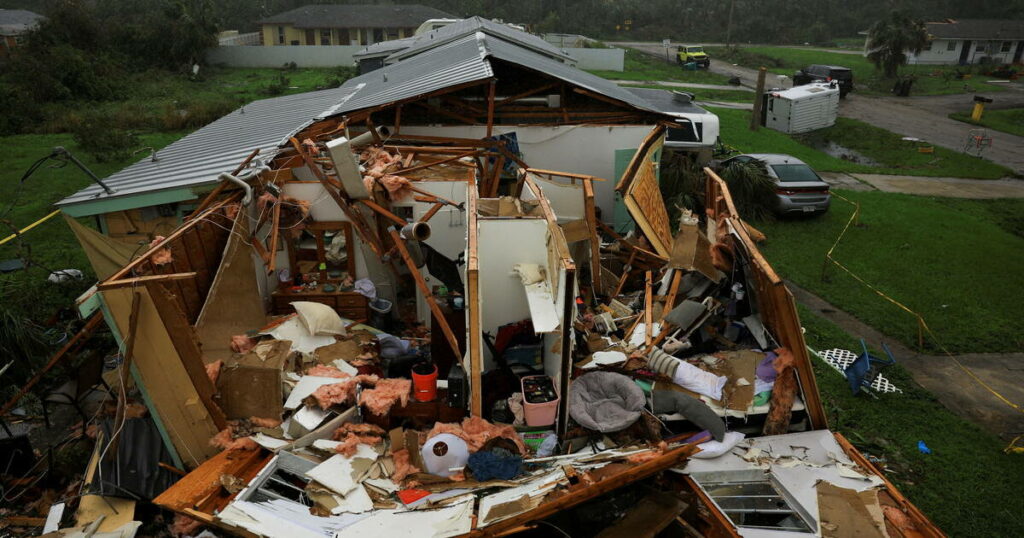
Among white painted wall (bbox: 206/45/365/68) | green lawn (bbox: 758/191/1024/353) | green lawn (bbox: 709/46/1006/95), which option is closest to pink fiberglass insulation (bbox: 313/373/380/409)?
green lawn (bbox: 758/191/1024/353)

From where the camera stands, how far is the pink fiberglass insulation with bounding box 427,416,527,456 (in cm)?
639

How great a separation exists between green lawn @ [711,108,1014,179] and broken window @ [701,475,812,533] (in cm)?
1772

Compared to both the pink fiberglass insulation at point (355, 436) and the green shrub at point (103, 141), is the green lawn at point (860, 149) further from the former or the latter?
the green shrub at point (103, 141)

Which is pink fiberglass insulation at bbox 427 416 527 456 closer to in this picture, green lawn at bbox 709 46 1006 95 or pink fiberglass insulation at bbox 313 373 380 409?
pink fiberglass insulation at bbox 313 373 380 409

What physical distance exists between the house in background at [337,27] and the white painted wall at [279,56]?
10.5 meters

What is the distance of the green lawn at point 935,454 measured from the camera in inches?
271

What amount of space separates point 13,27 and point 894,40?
59.1m

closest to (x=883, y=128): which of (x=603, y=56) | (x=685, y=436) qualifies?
(x=603, y=56)

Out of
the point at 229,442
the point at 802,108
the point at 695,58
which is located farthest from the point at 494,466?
the point at 695,58

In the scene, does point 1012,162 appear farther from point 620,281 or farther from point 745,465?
point 745,465

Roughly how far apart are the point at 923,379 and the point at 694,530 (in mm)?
5750

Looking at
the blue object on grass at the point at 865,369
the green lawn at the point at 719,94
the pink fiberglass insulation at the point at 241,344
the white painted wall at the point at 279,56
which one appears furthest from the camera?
the white painted wall at the point at 279,56

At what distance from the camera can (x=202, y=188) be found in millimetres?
8602

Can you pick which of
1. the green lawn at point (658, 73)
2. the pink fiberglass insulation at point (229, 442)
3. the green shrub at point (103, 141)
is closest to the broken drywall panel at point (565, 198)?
the pink fiberglass insulation at point (229, 442)
